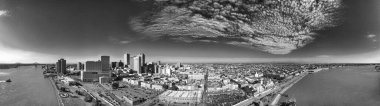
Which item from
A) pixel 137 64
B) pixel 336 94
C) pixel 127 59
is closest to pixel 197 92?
pixel 336 94

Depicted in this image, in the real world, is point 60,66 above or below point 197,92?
above

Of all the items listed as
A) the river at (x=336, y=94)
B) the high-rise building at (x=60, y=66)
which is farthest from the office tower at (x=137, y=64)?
the river at (x=336, y=94)

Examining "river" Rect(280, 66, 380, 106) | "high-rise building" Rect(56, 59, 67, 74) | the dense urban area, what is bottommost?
"river" Rect(280, 66, 380, 106)

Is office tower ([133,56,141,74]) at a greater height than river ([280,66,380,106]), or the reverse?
office tower ([133,56,141,74])

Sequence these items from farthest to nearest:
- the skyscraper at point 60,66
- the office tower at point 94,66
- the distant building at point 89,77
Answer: the skyscraper at point 60,66 → the office tower at point 94,66 → the distant building at point 89,77

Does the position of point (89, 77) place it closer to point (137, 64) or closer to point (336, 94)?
point (137, 64)

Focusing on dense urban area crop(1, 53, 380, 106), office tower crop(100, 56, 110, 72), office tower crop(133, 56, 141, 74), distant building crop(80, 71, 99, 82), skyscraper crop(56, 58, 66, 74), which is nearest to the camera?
dense urban area crop(1, 53, 380, 106)

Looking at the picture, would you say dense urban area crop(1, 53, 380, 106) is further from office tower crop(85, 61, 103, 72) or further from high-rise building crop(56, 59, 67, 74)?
high-rise building crop(56, 59, 67, 74)

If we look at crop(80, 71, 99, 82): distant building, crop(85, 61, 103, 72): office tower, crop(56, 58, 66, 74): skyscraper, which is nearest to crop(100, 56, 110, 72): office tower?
crop(85, 61, 103, 72): office tower

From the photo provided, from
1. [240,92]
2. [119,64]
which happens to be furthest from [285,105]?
[119,64]

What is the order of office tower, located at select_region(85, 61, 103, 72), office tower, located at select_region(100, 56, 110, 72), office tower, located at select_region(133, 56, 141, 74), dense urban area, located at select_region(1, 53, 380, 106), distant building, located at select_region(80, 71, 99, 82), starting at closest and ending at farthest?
dense urban area, located at select_region(1, 53, 380, 106) → distant building, located at select_region(80, 71, 99, 82) → office tower, located at select_region(85, 61, 103, 72) → office tower, located at select_region(100, 56, 110, 72) → office tower, located at select_region(133, 56, 141, 74)

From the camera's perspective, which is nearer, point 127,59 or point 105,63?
point 105,63

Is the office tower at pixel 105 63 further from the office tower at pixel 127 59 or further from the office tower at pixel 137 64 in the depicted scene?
the office tower at pixel 127 59

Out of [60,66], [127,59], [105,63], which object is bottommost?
[60,66]
